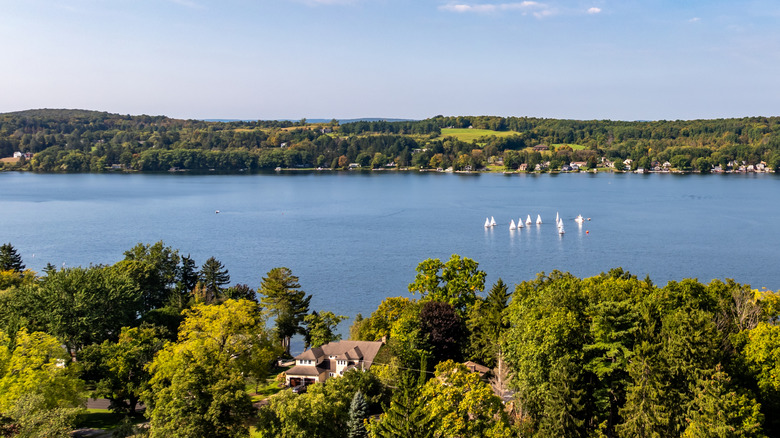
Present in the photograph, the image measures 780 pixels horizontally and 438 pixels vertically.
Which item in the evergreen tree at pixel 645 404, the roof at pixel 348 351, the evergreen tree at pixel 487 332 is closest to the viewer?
the evergreen tree at pixel 645 404

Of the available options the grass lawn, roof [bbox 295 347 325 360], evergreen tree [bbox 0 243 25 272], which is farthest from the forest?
evergreen tree [bbox 0 243 25 272]

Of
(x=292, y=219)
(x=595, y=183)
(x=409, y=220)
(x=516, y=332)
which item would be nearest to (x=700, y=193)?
(x=595, y=183)

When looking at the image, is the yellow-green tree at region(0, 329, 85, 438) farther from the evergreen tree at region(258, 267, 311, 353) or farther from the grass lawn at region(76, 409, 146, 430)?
the evergreen tree at region(258, 267, 311, 353)

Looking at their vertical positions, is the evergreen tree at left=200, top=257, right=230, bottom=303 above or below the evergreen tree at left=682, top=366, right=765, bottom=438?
below

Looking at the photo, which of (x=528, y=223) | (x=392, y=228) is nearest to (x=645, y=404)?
(x=392, y=228)

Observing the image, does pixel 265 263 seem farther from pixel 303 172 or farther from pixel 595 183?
pixel 303 172

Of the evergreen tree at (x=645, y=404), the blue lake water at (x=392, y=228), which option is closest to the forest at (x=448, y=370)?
the evergreen tree at (x=645, y=404)

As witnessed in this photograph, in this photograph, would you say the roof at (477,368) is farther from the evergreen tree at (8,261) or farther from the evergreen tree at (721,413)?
the evergreen tree at (8,261)
